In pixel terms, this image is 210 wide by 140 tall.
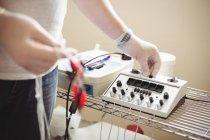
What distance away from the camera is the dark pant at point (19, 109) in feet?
2.29

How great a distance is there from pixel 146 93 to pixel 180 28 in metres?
0.56

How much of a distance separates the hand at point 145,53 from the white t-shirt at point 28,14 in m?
0.30

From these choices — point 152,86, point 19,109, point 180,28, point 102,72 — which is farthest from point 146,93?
point 180,28

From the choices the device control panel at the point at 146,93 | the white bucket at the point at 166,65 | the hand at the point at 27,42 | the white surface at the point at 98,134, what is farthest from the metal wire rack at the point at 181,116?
the hand at the point at 27,42

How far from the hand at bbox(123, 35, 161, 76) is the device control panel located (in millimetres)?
35

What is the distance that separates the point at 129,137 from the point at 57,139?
0.33 meters

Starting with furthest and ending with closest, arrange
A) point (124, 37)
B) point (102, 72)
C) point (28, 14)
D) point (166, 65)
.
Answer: point (166, 65), point (102, 72), point (124, 37), point (28, 14)

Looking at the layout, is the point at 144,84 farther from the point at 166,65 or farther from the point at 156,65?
the point at 166,65

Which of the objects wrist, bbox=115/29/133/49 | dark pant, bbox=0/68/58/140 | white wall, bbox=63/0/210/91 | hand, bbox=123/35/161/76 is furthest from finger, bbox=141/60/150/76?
white wall, bbox=63/0/210/91

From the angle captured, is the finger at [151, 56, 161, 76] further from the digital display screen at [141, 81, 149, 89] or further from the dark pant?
the dark pant

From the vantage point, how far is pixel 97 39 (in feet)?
5.38

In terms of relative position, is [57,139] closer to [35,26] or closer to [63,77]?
[63,77]

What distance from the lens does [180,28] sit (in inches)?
54.3

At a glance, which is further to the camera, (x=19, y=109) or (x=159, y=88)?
(x=159, y=88)
